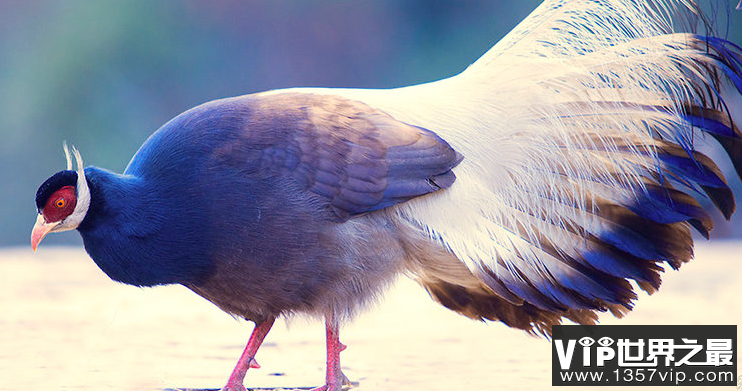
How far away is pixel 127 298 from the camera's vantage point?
13.0 ft

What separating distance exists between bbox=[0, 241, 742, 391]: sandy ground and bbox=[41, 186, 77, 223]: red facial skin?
0.53 metres

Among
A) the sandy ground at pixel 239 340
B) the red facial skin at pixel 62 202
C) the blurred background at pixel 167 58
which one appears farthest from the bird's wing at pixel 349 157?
the blurred background at pixel 167 58

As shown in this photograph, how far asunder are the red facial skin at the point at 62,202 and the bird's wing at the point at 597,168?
878 millimetres

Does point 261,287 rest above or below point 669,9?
below

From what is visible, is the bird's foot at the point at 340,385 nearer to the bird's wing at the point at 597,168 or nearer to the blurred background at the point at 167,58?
the bird's wing at the point at 597,168

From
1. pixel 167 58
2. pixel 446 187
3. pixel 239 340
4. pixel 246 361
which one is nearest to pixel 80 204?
pixel 246 361

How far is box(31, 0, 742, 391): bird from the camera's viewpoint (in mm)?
2193

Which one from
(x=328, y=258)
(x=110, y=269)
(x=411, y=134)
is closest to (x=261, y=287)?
(x=328, y=258)

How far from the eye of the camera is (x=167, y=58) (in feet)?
21.0

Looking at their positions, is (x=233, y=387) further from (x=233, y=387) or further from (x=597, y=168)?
(x=597, y=168)

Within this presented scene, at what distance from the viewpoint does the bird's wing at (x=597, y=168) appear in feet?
7.49

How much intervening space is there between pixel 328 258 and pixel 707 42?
3.87 ft

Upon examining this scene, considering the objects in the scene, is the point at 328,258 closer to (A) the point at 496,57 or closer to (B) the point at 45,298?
(A) the point at 496,57

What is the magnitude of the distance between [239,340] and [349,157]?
1.23 metres
